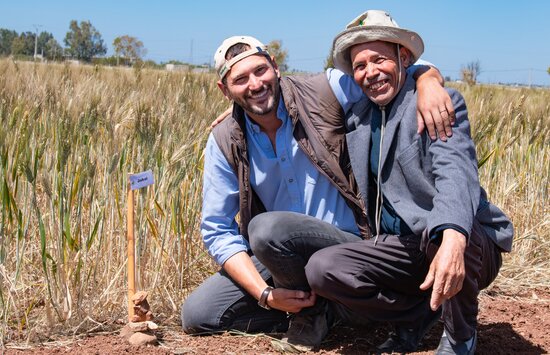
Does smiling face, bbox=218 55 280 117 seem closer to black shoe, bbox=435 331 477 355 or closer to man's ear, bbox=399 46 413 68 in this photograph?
man's ear, bbox=399 46 413 68

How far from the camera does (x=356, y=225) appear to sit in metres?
2.45

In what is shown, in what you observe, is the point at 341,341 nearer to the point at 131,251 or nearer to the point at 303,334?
the point at 303,334

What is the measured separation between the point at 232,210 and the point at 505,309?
44.0 inches

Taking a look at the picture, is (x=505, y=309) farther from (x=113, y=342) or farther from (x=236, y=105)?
(x=113, y=342)

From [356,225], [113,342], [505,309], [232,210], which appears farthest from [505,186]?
[113,342]

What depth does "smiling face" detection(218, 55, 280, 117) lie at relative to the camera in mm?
2342

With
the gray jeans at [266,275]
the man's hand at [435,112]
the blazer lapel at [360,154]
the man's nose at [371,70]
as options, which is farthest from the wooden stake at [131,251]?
the man's hand at [435,112]

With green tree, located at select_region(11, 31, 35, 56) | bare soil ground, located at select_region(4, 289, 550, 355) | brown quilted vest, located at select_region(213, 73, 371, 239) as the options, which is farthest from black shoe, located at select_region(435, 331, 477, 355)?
green tree, located at select_region(11, 31, 35, 56)

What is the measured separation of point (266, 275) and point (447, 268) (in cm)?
90

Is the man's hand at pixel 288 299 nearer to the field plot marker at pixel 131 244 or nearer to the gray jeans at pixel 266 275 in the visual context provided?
the gray jeans at pixel 266 275

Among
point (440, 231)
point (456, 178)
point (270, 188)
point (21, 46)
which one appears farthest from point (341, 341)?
point (21, 46)

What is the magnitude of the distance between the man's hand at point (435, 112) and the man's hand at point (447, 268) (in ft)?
0.99

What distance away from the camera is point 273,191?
2494mm

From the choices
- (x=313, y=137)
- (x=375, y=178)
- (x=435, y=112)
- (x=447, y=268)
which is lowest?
(x=447, y=268)
